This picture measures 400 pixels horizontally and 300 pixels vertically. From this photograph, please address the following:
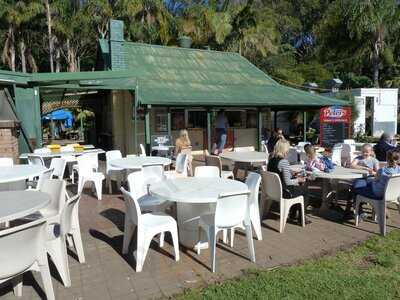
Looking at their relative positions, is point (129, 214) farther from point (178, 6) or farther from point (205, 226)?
point (178, 6)

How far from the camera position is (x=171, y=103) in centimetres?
1163

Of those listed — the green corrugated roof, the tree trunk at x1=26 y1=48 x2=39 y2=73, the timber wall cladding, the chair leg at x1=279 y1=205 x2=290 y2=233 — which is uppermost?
the tree trunk at x1=26 y1=48 x2=39 y2=73

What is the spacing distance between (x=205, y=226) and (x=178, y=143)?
509 cm

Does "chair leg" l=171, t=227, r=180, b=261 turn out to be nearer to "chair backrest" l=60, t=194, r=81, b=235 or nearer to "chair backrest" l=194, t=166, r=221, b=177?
"chair backrest" l=60, t=194, r=81, b=235

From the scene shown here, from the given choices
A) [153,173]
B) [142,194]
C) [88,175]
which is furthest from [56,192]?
[88,175]

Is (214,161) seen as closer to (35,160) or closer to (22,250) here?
(35,160)

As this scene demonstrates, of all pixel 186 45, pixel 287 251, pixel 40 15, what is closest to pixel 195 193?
pixel 287 251

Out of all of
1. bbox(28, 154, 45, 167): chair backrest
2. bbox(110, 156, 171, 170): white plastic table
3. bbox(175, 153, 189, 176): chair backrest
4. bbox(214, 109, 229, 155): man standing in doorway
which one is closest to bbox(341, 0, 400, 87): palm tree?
bbox(214, 109, 229, 155): man standing in doorway

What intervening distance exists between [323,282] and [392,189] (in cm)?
219

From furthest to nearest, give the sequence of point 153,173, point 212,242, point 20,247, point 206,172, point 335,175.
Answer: point 153,173 < point 335,175 < point 206,172 < point 212,242 < point 20,247

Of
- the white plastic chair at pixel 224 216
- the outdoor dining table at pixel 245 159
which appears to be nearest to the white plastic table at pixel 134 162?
the outdoor dining table at pixel 245 159

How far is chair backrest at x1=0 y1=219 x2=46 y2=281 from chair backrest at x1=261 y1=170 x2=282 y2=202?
3202 mm

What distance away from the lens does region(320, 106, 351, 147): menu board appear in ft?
44.7

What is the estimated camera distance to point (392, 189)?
5180 millimetres
